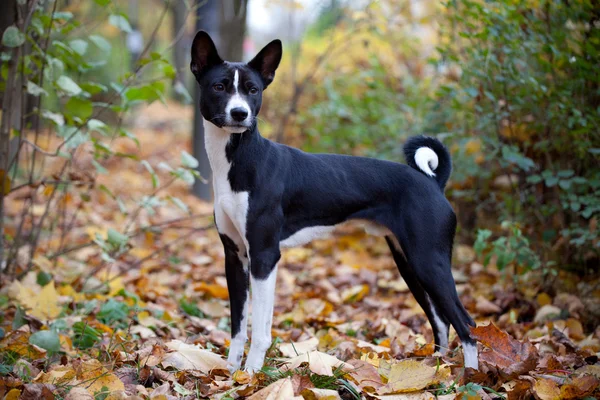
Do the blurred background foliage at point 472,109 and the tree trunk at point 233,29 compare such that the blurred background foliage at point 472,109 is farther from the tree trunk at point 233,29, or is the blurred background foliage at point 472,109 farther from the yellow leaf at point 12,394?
the yellow leaf at point 12,394

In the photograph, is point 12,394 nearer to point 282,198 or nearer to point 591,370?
point 282,198

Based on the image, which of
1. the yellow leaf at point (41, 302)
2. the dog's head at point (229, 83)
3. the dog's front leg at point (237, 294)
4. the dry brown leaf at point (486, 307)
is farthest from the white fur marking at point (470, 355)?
the yellow leaf at point (41, 302)

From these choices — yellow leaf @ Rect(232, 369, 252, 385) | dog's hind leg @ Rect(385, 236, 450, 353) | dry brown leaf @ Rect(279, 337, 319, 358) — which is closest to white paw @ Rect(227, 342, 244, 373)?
dry brown leaf @ Rect(279, 337, 319, 358)

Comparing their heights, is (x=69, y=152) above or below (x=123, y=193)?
above

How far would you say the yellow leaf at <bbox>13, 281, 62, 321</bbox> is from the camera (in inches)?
144

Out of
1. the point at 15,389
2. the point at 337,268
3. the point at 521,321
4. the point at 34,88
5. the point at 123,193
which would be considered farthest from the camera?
the point at 123,193

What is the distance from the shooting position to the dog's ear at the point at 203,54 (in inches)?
121

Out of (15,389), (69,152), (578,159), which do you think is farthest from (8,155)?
(578,159)

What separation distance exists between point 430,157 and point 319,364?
1359mm

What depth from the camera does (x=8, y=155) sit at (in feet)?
12.4

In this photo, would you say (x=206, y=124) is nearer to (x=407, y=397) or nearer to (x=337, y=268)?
(x=407, y=397)

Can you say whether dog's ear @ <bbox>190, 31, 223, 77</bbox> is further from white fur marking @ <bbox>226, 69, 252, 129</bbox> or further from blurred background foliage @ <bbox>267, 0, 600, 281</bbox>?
blurred background foliage @ <bbox>267, 0, 600, 281</bbox>

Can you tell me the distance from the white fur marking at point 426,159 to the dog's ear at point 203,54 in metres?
1.21

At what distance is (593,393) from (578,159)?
7.58ft
